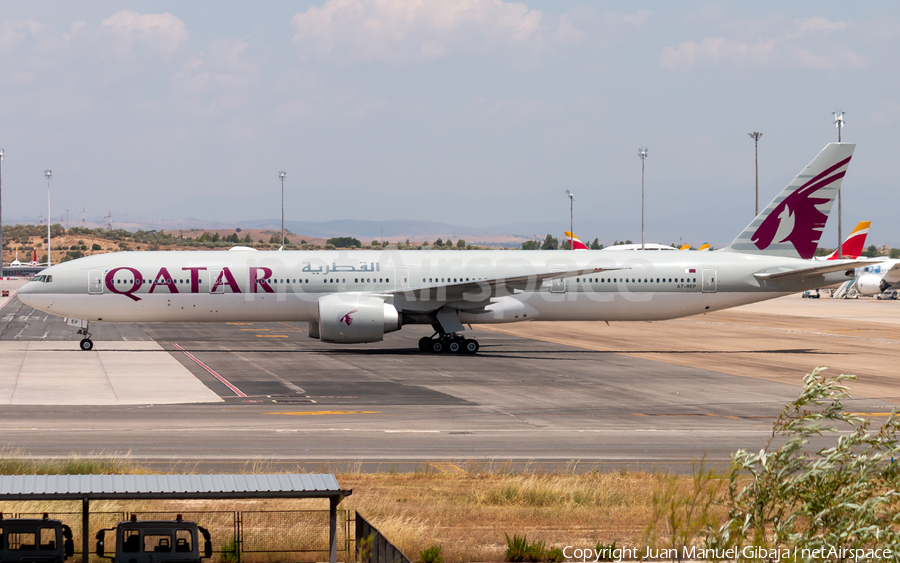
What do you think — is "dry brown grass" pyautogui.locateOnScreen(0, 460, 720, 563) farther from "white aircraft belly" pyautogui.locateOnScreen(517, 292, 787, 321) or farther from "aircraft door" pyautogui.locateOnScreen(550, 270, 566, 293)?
"white aircraft belly" pyautogui.locateOnScreen(517, 292, 787, 321)

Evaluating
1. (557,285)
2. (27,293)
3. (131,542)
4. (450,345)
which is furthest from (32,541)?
(557,285)

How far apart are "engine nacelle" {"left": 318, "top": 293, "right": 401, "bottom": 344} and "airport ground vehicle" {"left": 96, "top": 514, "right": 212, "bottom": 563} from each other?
27572mm

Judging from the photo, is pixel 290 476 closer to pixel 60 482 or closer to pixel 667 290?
pixel 60 482

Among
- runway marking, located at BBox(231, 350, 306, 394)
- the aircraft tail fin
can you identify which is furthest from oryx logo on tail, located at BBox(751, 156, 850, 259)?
runway marking, located at BBox(231, 350, 306, 394)

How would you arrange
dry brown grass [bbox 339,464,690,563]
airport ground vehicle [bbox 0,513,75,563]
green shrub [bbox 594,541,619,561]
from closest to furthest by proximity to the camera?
airport ground vehicle [bbox 0,513,75,563] → green shrub [bbox 594,541,619,561] → dry brown grass [bbox 339,464,690,563]

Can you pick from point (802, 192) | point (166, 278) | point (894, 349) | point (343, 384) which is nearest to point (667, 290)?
point (802, 192)

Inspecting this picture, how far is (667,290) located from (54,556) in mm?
35828

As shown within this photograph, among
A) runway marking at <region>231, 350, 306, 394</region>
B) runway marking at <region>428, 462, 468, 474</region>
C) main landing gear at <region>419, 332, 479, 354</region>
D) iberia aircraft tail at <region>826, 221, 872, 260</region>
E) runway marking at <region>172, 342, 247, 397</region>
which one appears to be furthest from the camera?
iberia aircraft tail at <region>826, 221, 872, 260</region>

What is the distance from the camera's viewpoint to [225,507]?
47.1ft

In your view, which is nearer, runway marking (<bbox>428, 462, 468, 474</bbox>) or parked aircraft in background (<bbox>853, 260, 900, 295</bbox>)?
runway marking (<bbox>428, 462, 468, 474</bbox>)

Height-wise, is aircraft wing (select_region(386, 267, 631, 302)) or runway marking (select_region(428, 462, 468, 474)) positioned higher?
aircraft wing (select_region(386, 267, 631, 302))

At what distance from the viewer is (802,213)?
44.0m

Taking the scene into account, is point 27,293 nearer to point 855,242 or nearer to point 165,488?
point 165,488

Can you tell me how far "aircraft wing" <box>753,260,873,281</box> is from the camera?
40438 millimetres
